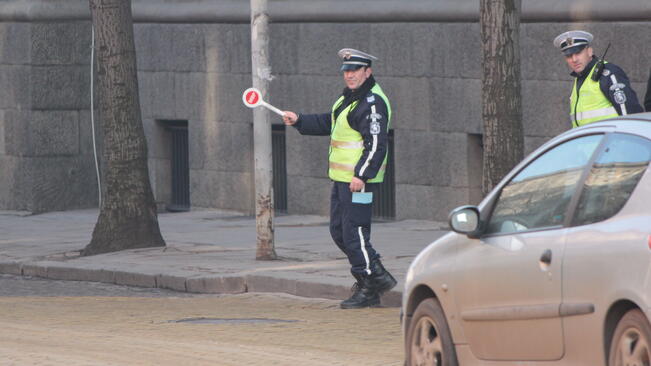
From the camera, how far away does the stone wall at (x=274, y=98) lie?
16797 millimetres

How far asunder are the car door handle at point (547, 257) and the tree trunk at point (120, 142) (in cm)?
974

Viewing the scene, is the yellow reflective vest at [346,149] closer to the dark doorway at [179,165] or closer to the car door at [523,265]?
the car door at [523,265]

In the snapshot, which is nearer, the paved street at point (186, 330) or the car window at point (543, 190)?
the car window at point (543, 190)

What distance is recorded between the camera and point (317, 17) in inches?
751

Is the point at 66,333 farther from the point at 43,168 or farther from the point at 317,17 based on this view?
the point at 43,168

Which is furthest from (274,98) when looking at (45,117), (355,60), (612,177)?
(612,177)

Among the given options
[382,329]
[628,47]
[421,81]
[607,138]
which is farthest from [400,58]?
[607,138]

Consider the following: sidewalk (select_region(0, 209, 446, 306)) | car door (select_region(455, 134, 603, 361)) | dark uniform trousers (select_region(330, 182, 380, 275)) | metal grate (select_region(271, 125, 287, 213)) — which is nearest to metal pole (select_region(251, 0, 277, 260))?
sidewalk (select_region(0, 209, 446, 306))

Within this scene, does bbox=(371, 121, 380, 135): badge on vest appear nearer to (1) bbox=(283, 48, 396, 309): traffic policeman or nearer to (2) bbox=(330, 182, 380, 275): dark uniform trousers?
(1) bbox=(283, 48, 396, 309): traffic policeman

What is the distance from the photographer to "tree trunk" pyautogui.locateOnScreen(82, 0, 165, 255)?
16062 millimetres

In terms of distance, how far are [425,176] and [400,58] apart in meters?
1.33

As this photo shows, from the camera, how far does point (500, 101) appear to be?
1274cm

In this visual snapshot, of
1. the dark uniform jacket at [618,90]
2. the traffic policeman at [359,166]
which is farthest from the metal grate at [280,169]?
the dark uniform jacket at [618,90]

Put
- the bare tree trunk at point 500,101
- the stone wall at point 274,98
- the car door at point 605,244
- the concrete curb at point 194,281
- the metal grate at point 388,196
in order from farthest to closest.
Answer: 1. the metal grate at point 388,196
2. the stone wall at point 274,98
3. the concrete curb at point 194,281
4. the bare tree trunk at point 500,101
5. the car door at point 605,244
